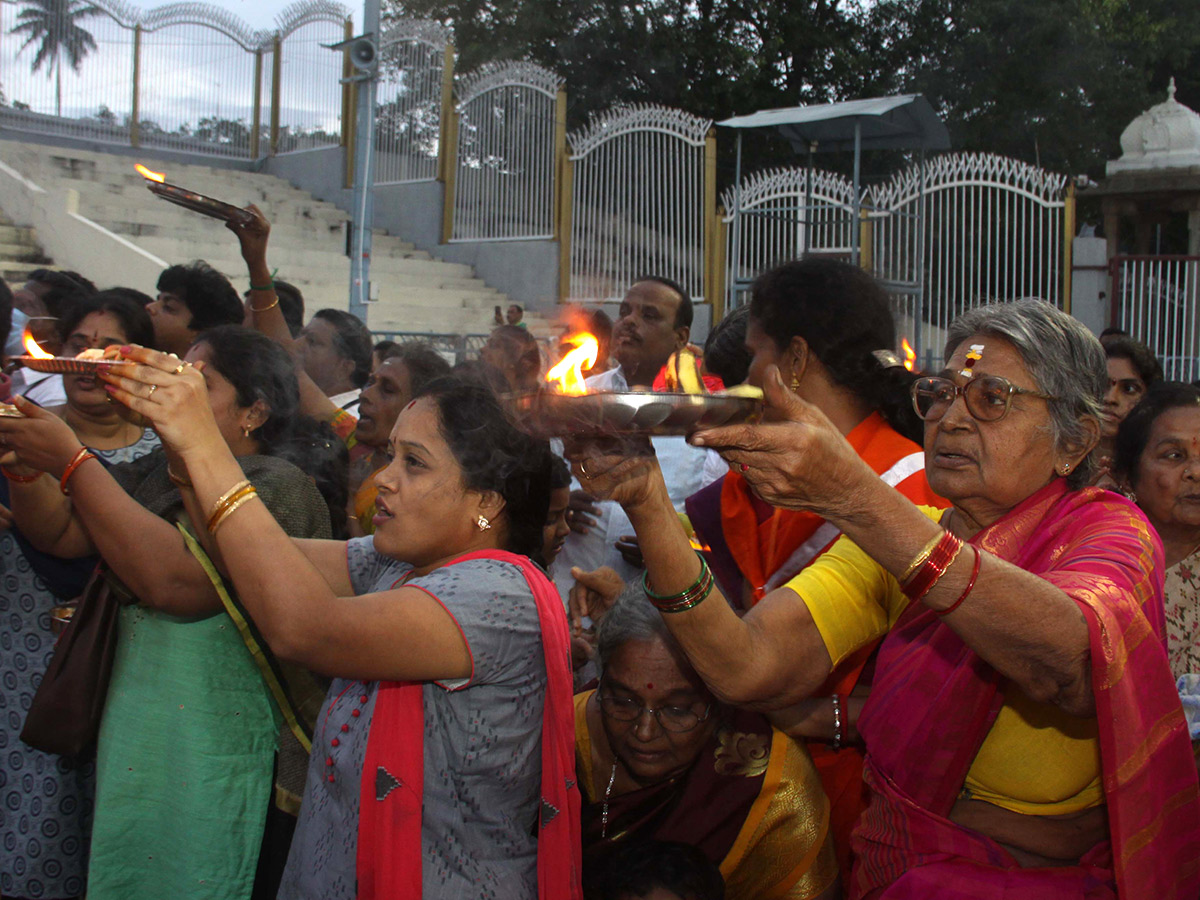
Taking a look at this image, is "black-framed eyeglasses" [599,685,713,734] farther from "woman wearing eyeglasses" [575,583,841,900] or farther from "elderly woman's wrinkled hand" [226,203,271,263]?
"elderly woman's wrinkled hand" [226,203,271,263]

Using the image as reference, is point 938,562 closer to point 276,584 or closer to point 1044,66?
point 276,584

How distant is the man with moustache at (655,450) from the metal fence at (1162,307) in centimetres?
790

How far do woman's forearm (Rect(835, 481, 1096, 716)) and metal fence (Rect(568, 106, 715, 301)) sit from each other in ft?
39.7

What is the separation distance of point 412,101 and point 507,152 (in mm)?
2531

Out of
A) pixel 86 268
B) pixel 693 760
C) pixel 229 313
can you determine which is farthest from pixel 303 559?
pixel 86 268

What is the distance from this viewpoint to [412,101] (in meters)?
17.0

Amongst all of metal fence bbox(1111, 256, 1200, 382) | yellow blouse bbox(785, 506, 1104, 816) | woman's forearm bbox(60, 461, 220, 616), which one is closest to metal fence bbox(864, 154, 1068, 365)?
metal fence bbox(1111, 256, 1200, 382)

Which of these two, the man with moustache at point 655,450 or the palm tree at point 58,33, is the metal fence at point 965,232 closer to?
the man with moustache at point 655,450

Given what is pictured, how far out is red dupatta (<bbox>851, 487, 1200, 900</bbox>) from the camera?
66.2 inches

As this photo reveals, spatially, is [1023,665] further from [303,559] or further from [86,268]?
[86,268]

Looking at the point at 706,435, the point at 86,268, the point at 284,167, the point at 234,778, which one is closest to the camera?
the point at 706,435

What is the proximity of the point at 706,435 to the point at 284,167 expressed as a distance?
19.6 m

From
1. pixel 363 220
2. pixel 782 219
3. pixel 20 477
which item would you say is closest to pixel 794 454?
pixel 20 477

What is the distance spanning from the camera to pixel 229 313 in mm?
4520
